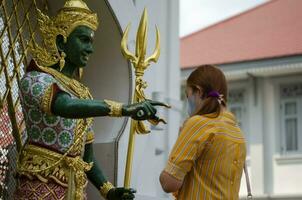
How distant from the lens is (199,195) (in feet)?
11.6

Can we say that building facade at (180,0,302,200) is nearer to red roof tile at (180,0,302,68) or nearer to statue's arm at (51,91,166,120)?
red roof tile at (180,0,302,68)

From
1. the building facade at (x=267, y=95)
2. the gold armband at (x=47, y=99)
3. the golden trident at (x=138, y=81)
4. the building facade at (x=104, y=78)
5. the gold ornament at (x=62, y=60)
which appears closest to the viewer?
the gold armband at (x=47, y=99)

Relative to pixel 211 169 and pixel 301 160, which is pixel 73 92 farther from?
pixel 301 160

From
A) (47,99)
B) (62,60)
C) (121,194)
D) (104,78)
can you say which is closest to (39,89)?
(47,99)

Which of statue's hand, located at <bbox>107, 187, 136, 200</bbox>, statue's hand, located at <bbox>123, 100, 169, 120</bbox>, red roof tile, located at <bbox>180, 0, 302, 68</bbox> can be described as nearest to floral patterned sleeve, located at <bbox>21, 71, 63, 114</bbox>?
statue's hand, located at <bbox>123, 100, 169, 120</bbox>

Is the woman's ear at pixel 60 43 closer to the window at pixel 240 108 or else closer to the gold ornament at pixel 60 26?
the gold ornament at pixel 60 26

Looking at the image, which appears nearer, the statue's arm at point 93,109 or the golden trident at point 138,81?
the statue's arm at point 93,109

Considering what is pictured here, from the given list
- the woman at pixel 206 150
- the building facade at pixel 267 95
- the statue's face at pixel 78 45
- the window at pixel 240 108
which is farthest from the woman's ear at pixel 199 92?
the window at pixel 240 108

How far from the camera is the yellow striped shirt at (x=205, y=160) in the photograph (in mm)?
3541

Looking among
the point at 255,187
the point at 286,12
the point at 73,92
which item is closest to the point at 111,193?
the point at 73,92

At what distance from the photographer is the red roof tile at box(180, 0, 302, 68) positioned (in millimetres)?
17578

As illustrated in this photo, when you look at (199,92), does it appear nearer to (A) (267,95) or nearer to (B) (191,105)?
(B) (191,105)

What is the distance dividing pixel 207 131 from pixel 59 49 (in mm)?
949

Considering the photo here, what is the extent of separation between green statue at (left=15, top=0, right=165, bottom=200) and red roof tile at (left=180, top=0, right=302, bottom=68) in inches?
526
